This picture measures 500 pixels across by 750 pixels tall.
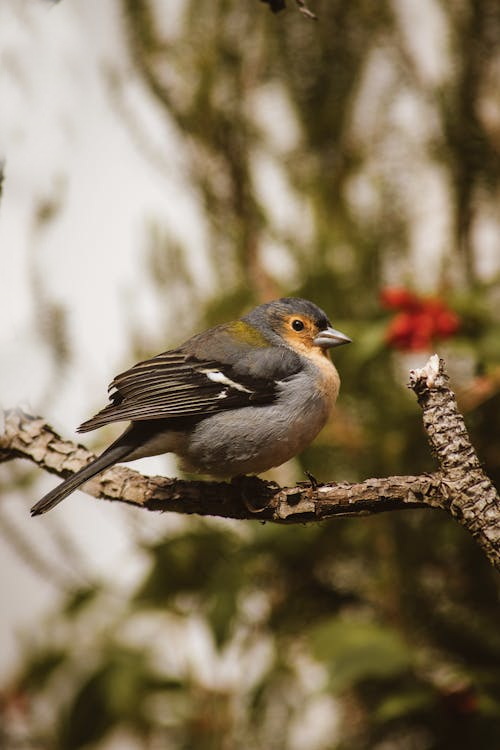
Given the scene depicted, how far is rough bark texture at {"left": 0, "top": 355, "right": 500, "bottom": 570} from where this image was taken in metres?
0.68

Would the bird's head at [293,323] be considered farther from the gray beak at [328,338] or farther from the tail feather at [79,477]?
the tail feather at [79,477]

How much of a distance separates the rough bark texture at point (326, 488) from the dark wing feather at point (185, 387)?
3.3 inches

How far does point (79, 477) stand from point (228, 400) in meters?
0.26

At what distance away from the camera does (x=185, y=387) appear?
105 cm

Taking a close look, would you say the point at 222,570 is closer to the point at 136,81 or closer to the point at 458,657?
the point at 458,657

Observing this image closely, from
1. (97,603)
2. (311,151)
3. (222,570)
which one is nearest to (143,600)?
(97,603)

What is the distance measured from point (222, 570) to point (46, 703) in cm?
116

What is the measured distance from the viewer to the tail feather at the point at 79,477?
82cm

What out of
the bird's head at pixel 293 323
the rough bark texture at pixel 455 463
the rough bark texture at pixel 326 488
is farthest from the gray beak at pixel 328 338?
the rough bark texture at pixel 455 463

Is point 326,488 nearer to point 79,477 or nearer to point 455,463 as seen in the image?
point 455,463

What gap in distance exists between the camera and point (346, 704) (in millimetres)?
1910

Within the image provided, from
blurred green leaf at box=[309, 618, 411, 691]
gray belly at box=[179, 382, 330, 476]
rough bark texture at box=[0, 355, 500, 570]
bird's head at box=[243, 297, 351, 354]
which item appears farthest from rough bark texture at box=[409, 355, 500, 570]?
blurred green leaf at box=[309, 618, 411, 691]

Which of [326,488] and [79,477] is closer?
[326,488]

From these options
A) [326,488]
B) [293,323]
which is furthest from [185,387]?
[326,488]
